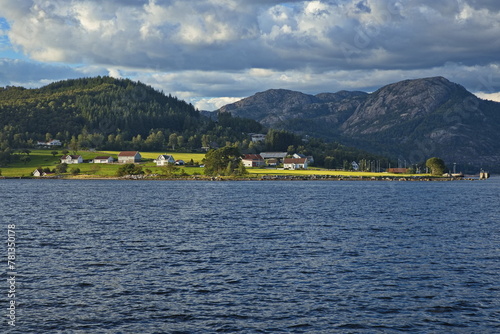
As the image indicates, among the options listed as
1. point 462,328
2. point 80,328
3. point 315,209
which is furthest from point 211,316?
point 315,209

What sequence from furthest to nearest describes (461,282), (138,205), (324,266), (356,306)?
1. (138,205)
2. (324,266)
3. (461,282)
4. (356,306)

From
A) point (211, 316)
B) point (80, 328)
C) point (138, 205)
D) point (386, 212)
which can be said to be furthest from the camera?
point (138, 205)

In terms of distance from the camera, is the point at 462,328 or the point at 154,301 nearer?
the point at 462,328

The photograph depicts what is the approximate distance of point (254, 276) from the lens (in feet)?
142

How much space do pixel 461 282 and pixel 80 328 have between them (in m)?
30.0

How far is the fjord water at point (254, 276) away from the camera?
3225 cm

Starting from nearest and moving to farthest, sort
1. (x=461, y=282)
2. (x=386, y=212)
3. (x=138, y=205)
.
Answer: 1. (x=461, y=282)
2. (x=386, y=212)
3. (x=138, y=205)

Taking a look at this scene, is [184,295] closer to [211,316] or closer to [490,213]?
[211,316]

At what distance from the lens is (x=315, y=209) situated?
345 ft

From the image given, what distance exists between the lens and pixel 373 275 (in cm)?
4422

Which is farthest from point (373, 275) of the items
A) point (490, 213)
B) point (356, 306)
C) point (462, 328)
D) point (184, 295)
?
point (490, 213)

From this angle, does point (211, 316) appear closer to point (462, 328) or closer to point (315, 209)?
point (462, 328)

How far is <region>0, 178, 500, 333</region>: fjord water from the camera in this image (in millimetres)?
32250

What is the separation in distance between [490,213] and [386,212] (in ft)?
70.0
